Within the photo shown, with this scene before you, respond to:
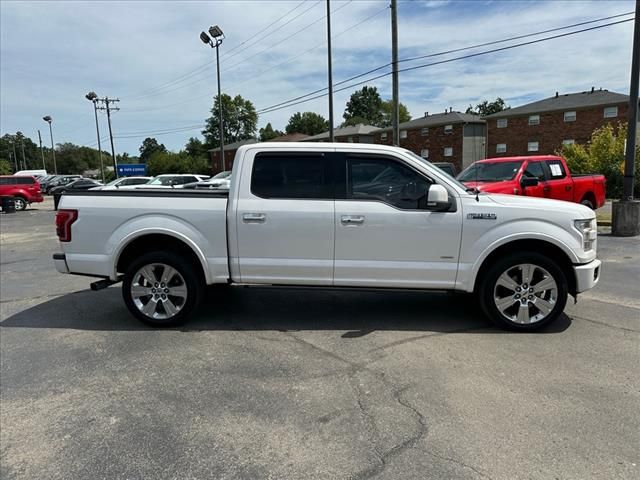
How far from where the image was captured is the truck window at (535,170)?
11352 mm

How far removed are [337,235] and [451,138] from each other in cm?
4686

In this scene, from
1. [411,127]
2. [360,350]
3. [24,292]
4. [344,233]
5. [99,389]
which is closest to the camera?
[99,389]

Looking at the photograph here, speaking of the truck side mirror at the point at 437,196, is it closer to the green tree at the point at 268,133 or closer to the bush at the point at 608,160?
the bush at the point at 608,160

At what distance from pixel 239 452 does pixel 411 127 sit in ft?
174

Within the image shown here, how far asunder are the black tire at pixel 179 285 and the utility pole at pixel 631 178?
10.9 metres

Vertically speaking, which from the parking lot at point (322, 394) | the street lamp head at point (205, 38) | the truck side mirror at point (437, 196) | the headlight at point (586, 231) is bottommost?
the parking lot at point (322, 394)

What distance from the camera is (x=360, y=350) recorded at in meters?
4.40

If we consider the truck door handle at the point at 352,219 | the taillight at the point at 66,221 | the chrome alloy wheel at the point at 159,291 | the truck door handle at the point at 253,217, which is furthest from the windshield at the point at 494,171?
the taillight at the point at 66,221

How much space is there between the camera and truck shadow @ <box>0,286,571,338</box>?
5.11m

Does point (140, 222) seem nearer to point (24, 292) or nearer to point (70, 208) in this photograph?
point (70, 208)

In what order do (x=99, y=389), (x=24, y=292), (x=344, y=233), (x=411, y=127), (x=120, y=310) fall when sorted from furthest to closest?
(x=411, y=127) → (x=24, y=292) → (x=120, y=310) → (x=344, y=233) → (x=99, y=389)

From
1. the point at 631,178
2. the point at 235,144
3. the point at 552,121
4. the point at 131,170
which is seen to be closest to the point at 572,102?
the point at 552,121

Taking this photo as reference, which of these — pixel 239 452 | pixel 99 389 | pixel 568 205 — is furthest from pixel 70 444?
pixel 568 205

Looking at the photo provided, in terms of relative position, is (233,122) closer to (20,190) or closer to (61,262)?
(20,190)
